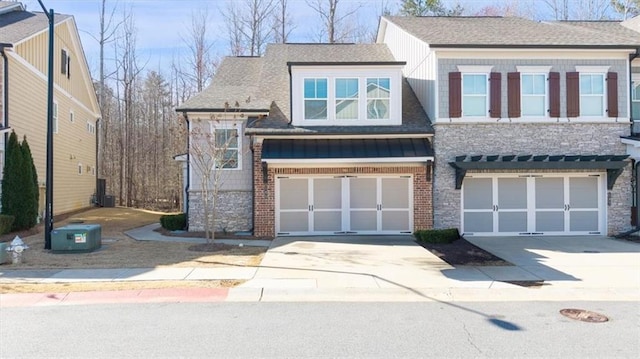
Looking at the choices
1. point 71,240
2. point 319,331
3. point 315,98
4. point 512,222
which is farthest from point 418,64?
point 319,331

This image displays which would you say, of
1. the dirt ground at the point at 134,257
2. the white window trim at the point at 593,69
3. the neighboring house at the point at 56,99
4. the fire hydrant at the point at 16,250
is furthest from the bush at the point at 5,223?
the white window trim at the point at 593,69

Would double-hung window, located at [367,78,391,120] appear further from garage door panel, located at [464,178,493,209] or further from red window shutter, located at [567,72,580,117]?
red window shutter, located at [567,72,580,117]

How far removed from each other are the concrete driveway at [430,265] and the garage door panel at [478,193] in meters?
1.37

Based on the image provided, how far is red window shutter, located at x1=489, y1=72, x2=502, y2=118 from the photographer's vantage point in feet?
50.8

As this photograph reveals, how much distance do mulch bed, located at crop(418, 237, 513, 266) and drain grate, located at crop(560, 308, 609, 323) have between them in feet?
11.9

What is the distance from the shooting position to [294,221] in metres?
16.1

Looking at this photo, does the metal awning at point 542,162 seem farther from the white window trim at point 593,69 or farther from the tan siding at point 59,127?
the tan siding at point 59,127

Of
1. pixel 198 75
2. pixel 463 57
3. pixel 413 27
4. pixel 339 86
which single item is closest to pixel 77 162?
pixel 198 75

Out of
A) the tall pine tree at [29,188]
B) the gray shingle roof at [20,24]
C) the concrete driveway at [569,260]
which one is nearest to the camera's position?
the concrete driveway at [569,260]

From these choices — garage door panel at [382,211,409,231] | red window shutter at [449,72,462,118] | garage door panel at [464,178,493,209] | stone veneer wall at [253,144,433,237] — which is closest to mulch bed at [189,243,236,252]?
stone veneer wall at [253,144,433,237]

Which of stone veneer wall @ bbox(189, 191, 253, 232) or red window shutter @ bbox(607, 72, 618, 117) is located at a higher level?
red window shutter @ bbox(607, 72, 618, 117)

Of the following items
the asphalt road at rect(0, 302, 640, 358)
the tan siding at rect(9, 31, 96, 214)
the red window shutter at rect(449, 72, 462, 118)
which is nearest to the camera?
the asphalt road at rect(0, 302, 640, 358)

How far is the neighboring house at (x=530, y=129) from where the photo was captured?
15.5 m

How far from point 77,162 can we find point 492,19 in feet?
72.8
